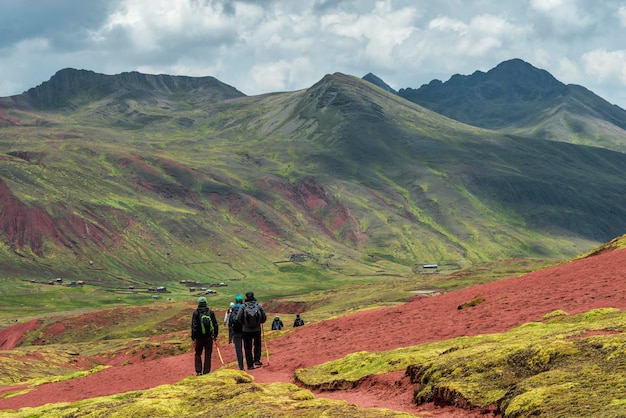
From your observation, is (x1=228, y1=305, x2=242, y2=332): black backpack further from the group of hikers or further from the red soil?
the red soil

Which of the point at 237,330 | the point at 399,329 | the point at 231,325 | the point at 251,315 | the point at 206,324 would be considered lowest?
the point at 399,329

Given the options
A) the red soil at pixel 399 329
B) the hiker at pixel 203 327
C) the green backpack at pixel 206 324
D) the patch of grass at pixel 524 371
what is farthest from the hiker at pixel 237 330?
the patch of grass at pixel 524 371

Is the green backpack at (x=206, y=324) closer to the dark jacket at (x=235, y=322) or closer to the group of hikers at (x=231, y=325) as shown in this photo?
the group of hikers at (x=231, y=325)

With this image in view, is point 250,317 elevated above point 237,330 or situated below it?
above

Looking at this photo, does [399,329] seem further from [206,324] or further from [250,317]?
[206,324]

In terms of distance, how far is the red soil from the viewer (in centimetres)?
3484

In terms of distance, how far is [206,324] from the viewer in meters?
29.7

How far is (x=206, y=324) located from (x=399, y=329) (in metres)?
16.8

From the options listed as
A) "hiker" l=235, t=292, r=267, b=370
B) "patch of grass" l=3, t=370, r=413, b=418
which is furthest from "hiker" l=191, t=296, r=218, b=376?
"patch of grass" l=3, t=370, r=413, b=418

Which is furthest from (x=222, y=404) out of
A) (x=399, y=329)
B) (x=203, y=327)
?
(x=399, y=329)

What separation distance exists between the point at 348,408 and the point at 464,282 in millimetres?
145983

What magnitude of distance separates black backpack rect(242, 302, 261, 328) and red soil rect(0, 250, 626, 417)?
2.59 meters

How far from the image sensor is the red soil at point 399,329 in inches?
1372

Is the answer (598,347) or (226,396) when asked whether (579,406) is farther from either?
(226,396)
